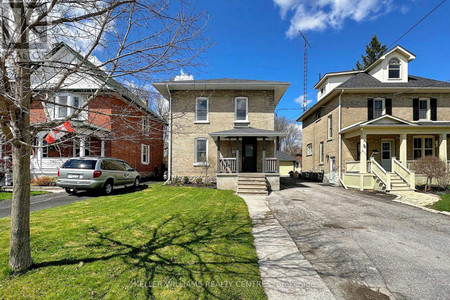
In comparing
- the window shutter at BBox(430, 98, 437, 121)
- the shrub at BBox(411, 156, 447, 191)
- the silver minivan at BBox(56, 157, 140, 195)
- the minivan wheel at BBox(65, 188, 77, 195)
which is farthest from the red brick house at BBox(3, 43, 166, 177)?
the window shutter at BBox(430, 98, 437, 121)

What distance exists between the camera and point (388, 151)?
14859 mm

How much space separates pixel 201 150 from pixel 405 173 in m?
12.0

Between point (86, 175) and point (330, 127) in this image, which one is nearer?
point (86, 175)

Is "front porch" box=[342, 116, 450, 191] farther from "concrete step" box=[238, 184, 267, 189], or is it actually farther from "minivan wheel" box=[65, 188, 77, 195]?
"minivan wheel" box=[65, 188, 77, 195]

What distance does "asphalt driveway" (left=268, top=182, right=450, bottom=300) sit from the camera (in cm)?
288

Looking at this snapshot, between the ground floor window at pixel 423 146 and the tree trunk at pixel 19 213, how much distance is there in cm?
2007

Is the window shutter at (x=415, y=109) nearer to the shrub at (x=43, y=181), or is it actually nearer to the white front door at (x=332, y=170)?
the white front door at (x=332, y=170)

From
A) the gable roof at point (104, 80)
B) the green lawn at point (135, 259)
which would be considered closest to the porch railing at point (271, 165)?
the green lawn at point (135, 259)

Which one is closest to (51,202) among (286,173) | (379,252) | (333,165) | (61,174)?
(61,174)

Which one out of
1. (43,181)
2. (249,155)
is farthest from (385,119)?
(43,181)

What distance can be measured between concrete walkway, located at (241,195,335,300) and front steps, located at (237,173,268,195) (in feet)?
18.5

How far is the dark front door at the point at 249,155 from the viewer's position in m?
14.2

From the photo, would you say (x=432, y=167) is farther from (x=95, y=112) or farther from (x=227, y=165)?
(x=95, y=112)

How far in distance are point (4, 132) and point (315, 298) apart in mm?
4205
